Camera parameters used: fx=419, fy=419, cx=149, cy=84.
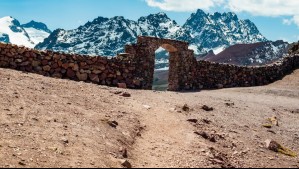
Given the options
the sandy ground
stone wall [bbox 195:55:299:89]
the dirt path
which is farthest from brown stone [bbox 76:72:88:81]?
stone wall [bbox 195:55:299:89]

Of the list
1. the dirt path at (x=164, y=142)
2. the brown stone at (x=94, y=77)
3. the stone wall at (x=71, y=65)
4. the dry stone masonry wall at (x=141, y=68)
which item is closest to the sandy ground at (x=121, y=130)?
the dirt path at (x=164, y=142)

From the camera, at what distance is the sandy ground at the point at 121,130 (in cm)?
859

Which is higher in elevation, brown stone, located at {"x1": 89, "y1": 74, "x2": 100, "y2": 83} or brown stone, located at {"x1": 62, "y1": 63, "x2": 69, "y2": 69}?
brown stone, located at {"x1": 62, "y1": 63, "x2": 69, "y2": 69}

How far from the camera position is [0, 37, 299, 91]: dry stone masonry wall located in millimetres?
19031

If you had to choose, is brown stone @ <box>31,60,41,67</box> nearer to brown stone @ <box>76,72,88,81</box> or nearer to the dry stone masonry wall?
the dry stone masonry wall

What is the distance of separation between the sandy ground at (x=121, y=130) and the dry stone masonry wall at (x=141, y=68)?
287 cm

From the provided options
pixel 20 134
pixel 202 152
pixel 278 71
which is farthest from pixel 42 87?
pixel 278 71

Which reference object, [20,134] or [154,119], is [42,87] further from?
[20,134]

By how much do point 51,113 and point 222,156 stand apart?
453 centimetres

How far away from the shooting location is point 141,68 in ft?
76.2

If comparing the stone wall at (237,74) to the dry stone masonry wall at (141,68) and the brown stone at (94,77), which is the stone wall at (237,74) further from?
the brown stone at (94,77)

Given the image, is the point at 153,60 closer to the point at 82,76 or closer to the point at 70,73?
the point at 82,76

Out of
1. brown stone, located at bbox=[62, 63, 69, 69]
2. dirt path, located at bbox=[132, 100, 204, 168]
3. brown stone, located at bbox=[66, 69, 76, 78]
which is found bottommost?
dirt path, located at bbox=[132, 100, 204, 168]

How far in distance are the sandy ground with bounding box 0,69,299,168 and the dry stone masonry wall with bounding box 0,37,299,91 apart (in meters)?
2.87
